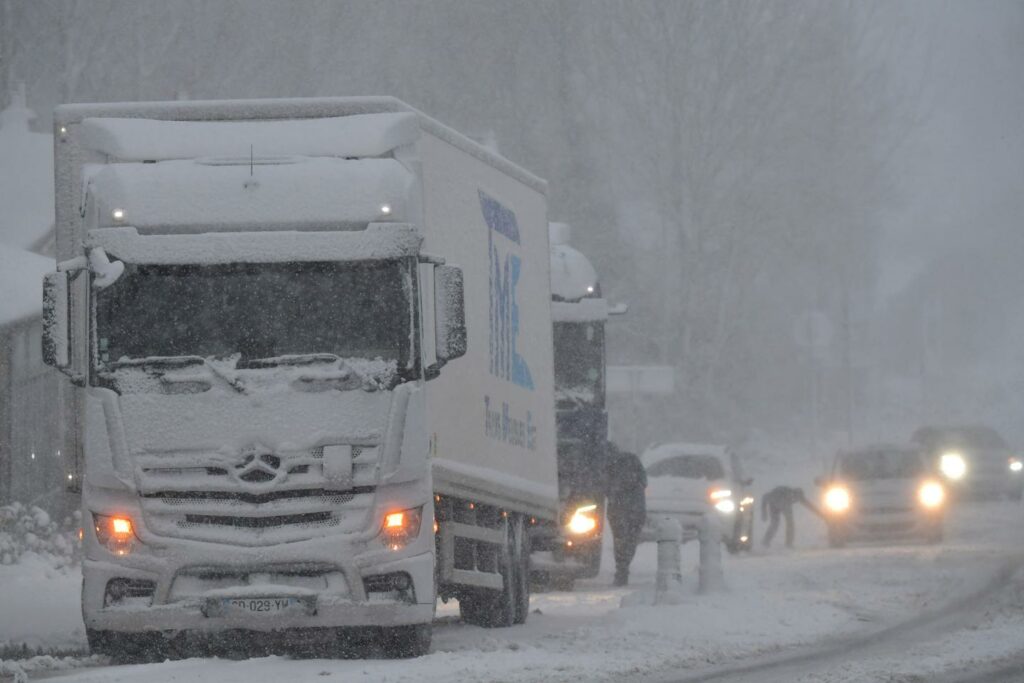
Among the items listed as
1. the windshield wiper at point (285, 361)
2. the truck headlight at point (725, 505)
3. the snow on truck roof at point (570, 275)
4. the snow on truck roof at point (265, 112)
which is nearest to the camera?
the windshield wiper at point (285, 361)

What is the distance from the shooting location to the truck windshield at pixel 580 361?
22.1 metres

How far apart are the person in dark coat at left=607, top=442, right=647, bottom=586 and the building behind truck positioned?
81 centimetres

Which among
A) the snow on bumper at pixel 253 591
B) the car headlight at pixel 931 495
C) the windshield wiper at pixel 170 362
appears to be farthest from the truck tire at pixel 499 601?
the car headlight at pixel 931 495

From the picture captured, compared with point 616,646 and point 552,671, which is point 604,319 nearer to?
point 616,646

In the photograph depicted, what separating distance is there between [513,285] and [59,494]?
17410 millimetres

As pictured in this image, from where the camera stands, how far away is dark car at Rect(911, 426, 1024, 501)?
41.2m

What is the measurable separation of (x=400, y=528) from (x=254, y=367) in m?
1.36

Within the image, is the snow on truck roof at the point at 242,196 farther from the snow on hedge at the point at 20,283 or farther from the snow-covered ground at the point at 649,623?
the snow on hedge at the point at 20,283

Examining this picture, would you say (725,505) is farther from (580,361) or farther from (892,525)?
(580,361)

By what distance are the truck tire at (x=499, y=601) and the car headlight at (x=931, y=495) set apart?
1391 cm

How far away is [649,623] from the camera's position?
1566 centimetres

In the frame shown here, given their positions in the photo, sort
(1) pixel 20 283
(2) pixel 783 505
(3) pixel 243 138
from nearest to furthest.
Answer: (3) pixel 243 138, (2) pixel 783 505, (1) pixel 20 283

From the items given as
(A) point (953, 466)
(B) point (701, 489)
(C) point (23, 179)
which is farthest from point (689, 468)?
(C) point (23, 179)

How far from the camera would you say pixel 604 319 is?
73.9 ft
